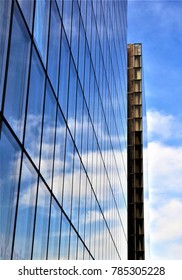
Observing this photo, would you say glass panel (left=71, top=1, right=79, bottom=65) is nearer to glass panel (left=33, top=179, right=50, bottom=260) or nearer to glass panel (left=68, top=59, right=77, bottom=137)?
glass panel (left=68, top=59, right=77, bottom=137)

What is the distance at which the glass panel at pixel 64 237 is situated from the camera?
737 inches

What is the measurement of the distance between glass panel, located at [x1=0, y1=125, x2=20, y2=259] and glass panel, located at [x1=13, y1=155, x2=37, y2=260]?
46cm

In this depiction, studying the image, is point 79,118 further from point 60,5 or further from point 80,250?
point 80,250

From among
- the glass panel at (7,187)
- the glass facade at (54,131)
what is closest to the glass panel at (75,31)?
the glass facade at (54,131)

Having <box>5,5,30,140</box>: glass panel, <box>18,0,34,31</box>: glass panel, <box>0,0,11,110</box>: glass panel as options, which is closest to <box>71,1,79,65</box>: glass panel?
<box>18,0,34,31</box>: glass panel

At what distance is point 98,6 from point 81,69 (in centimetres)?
819

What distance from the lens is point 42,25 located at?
54.2 ft

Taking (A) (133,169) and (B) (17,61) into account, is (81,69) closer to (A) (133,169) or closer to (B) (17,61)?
(B) (17,61)

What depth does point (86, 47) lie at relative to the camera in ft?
85.4

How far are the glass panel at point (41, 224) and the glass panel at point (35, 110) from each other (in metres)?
1.21

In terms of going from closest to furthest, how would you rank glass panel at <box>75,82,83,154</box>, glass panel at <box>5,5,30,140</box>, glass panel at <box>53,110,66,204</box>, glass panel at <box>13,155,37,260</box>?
glass panel at <box>5,5,30,140</box> < glass panel at <box>13,155,37,260</box> < glass panel at <box>53,110,66,204</box> < glass panel at <box>75,82,83,154</box>

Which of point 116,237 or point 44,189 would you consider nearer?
point 44,189

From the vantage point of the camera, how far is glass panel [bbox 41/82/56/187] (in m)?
16.1
